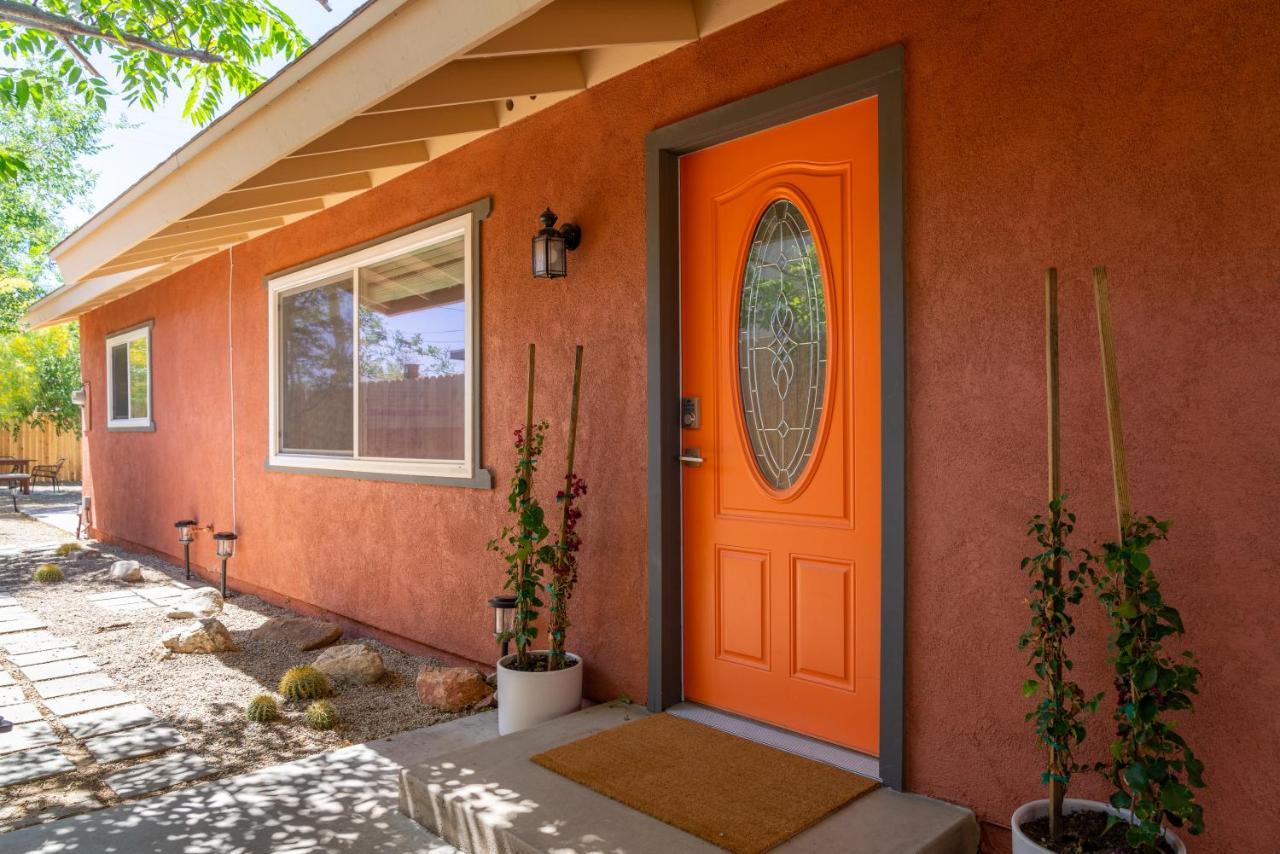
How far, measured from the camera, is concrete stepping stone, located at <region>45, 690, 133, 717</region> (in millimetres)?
4289

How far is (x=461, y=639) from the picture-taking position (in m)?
4.66

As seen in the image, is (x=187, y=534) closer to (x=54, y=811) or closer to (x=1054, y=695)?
(x=54, y=811)

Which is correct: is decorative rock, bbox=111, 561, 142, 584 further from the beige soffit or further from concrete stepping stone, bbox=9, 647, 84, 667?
the beige soffit

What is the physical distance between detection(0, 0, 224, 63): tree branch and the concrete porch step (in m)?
7.74

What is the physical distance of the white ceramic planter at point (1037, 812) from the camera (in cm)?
201

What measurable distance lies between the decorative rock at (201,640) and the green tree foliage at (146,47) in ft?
18.1

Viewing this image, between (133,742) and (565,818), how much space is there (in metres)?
2.42

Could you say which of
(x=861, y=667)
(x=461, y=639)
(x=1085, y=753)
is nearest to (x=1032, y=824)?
(x=1085, y=753)

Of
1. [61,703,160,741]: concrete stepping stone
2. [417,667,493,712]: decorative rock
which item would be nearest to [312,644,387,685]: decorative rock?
[417,667,493,712]: decorative rock

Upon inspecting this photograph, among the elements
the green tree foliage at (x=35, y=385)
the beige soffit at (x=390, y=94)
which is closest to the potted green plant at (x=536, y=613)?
the beige soffit at (x=390, y=94)

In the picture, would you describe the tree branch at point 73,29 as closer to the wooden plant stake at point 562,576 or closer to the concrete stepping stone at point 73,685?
the concrete stepping stone at point 73,685

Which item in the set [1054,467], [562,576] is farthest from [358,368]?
[1054,467]

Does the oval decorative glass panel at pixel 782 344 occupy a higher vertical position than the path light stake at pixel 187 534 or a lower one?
higher

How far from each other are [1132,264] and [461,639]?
370 cm
